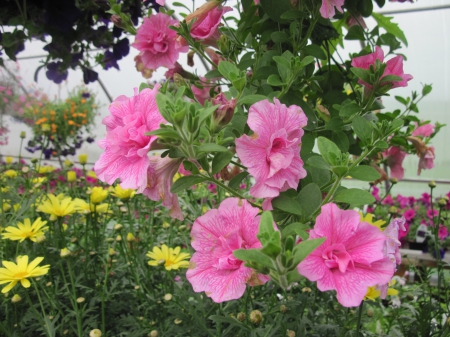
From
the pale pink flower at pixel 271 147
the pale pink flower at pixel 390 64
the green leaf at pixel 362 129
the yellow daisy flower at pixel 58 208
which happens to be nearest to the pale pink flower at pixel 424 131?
the pale pink flower at pixel 390 64

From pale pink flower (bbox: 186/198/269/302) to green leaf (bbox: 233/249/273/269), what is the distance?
6cm

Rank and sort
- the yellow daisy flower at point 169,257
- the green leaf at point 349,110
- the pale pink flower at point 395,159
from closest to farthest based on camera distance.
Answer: the green leaf at point 349,110 < the yellow daisy flower at point 169,257 < the pale pink flower at point 395,159

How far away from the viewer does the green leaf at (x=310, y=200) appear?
395mm

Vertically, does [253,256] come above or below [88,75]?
below

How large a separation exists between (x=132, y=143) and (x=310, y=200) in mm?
182

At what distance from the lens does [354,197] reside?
1.24 ft

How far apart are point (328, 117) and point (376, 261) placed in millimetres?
273

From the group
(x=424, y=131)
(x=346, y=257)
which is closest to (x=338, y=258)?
(x=346, y=257)

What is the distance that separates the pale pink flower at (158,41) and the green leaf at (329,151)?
12.2 inches

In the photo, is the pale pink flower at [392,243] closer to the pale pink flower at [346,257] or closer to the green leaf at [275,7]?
the pale pink flower at [346,257]

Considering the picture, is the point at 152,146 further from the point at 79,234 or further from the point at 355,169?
the point at 79,234

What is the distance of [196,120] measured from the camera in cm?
34

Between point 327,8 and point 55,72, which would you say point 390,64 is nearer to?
point 327,8

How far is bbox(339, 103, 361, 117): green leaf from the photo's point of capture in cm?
49
